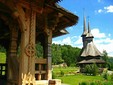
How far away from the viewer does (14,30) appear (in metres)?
8.00

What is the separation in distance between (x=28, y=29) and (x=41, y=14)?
1.40 metres

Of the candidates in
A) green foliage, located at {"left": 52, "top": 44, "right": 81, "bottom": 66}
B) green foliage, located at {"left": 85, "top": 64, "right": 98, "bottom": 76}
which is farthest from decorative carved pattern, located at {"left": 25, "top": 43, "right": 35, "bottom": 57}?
green foliage, located at {"left": 52, "top": 44, "right": 81, "bottom": 66}

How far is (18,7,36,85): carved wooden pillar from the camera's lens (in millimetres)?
6738

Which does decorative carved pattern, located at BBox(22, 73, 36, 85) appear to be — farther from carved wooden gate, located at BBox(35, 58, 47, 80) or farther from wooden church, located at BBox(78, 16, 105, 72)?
wooden church, located at BBox(78, 16, 105, 72)

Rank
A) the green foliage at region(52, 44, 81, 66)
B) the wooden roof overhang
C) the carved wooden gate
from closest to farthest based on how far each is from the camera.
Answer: the wooden roof overhang, the carved wooden gate, the green foliage at region(52, 44, 81, 66)

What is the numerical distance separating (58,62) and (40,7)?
346 ft

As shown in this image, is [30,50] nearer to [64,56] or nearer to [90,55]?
[90,55]

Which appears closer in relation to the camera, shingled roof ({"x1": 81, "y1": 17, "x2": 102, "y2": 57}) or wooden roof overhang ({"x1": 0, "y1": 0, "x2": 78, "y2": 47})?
wooden roof overhang ({"x1": 0, "y1": 0, "x2": 78, "y2": 47})

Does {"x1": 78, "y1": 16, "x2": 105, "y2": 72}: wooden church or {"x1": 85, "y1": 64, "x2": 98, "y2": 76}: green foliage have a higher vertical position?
{"x1": 78, "y1": 16, "x2": 105, "y2": 72}: wooden church

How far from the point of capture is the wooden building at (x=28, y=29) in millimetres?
6754

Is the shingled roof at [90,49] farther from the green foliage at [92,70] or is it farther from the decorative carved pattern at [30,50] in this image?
the decorative carved pattern at [30,50]

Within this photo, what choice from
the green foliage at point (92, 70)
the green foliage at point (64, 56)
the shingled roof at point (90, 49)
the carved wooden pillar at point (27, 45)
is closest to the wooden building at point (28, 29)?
the carved wooden pillar at point (27, 45)

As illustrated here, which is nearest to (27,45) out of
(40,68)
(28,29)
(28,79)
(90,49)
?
(28,29)

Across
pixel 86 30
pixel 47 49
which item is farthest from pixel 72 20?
pixel 86 30
